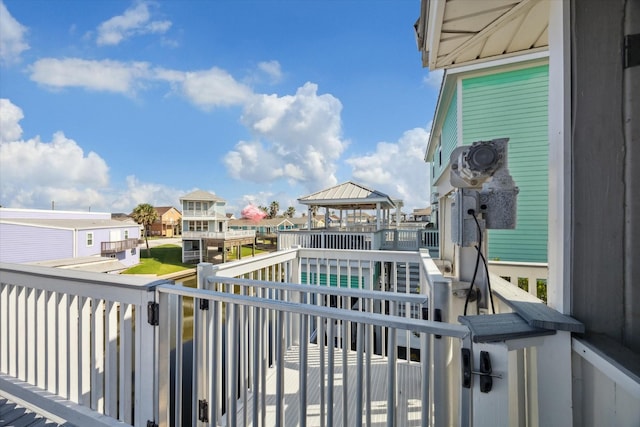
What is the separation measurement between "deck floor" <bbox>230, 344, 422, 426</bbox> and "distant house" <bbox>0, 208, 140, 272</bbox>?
1326 cm

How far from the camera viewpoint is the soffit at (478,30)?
57.8 inches

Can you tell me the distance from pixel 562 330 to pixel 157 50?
1409 centimetres

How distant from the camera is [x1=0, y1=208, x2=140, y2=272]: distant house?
514 inches

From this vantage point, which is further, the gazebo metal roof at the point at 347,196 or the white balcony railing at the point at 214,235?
the white balcony railing at the point at 214,235

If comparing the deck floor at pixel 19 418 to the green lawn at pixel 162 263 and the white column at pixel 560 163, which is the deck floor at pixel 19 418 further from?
the green lawn at pixel 162 263

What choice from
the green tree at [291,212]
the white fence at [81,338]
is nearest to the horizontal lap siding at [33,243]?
the white fence at [81,338]

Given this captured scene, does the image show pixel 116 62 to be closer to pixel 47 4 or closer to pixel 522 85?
pixel 47 4

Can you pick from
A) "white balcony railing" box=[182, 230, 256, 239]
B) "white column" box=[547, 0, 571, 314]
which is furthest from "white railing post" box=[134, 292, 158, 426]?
"white balcony railing" box=[182, 230, 256, 239]

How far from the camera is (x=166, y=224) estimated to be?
1752 inches

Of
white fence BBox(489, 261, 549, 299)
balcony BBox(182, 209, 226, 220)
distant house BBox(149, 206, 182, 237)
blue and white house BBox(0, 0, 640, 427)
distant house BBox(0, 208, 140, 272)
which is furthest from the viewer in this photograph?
distant house BBox(149, 206, 182, 237)

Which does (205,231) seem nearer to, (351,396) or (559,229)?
(351,396)

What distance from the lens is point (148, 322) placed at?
147 centimetres

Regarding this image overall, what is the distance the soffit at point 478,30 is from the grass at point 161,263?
749 inches

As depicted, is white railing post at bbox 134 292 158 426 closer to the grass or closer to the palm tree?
the grass
